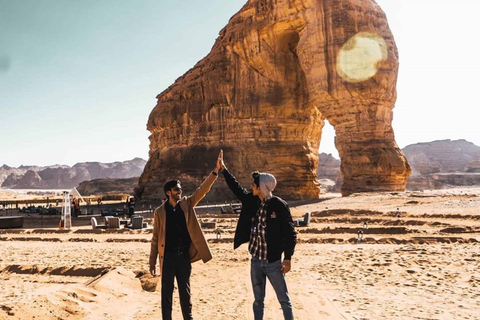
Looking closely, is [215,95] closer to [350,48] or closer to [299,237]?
[350,48]

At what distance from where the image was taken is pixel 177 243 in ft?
13.6

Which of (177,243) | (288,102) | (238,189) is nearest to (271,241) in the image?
(238,189)

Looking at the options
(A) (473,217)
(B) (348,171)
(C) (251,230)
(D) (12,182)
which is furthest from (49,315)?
(D) (12,182)

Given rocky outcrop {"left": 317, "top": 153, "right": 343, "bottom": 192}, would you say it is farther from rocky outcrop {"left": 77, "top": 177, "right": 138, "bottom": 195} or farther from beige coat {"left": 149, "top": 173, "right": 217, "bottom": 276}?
beige coat {"left": 149, "top": 173, "right": 217, "bottom": 276}

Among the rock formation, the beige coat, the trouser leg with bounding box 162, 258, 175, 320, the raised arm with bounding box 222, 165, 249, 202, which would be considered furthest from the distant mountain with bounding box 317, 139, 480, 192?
the trouser leg with bounding box 162, 258, 175, 320

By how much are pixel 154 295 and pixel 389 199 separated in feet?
74.6

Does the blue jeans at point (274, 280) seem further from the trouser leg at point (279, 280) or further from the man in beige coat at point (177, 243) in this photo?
the man in beige coat at point (177, 243)

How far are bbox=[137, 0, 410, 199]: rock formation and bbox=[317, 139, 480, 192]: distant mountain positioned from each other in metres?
38.2

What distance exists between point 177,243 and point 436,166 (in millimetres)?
109784

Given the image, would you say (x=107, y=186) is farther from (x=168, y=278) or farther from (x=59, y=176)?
(x=168, y=278)

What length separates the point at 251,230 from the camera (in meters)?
4.17

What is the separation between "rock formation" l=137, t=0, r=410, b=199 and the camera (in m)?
32.5

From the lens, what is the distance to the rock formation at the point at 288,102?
32.5 m

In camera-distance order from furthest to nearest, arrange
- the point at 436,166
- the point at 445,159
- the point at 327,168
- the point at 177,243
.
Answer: the point at 445,159, the point at 327,168, the point at 436,166, the point at 177,243
